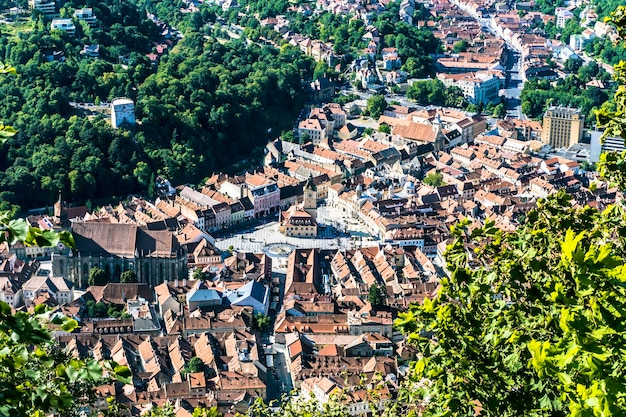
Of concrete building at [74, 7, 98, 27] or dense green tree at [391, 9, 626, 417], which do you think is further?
concrete building at [74, 7, 98, 27]

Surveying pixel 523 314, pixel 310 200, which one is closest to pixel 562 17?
pixel 310 200

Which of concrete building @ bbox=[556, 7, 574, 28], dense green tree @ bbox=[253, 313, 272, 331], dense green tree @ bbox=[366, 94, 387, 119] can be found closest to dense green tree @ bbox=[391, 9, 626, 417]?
dense green tree @ bbox=[253, 313, 272, 331]

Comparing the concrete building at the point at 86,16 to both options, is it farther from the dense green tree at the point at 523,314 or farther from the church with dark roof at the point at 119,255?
the dense green tree at the point at 523,314

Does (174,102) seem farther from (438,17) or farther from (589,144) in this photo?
(438,17)

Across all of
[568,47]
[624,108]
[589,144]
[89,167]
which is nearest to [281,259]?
[89,167]

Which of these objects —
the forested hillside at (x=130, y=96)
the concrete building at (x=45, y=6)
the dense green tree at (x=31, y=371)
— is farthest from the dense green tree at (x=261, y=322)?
the concrete building at (x=45, y=6)

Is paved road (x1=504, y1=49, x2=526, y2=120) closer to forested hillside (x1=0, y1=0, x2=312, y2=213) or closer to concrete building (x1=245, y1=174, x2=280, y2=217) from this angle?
forested hillside (x1=0, y1=0, x2=312, y2=213)

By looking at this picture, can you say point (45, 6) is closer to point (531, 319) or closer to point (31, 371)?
point (531, 319)
